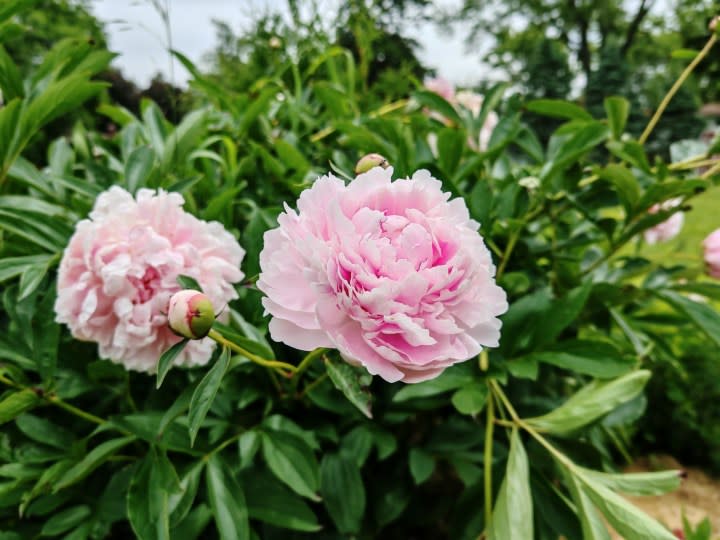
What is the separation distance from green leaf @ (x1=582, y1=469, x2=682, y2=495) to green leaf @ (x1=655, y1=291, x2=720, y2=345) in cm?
23

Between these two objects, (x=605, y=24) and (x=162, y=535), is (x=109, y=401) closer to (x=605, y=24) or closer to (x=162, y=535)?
(x=162, y=535)

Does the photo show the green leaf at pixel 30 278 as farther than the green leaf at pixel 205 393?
Yes

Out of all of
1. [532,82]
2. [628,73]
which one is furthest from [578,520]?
[628,73]

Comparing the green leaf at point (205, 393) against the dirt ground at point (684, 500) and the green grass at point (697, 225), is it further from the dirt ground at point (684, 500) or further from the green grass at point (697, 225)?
the green grass at point (697, 225)

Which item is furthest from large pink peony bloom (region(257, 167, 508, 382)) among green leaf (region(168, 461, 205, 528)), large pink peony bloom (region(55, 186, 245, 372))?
green leaf (region(168, 461, 205, 528))

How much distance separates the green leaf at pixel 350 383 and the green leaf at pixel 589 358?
35cm

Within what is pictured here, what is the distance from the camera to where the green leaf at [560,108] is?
855 millimetres

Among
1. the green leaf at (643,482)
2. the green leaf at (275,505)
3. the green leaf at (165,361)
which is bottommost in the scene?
the green leaf at (275,505)

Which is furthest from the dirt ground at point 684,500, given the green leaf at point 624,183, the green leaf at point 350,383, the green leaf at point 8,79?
the green leaf at point 8,79

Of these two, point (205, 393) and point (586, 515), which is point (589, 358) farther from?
point (205, 393)

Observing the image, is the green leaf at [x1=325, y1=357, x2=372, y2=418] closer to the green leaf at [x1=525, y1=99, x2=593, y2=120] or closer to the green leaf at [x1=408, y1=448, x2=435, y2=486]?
the green leaf at [x1=408, y1=448, x2=435, y2=486]

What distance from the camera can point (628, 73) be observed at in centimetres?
1186

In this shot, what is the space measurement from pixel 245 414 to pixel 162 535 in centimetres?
25

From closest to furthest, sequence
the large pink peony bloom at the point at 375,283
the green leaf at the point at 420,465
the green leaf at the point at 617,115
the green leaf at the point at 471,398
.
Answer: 1. the large pink peony bloom at the point at 375,283
2. the green leaf at the point at 471,398
3. the green leaf at the point at 420,465
4. the green leaf at the point at 617,115
